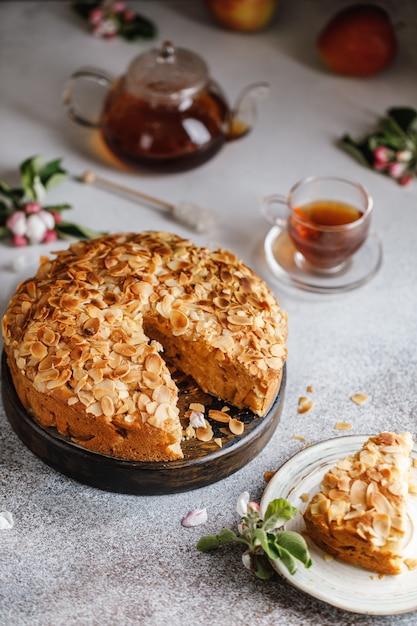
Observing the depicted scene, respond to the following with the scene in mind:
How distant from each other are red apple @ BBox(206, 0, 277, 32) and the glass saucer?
2.90 feet

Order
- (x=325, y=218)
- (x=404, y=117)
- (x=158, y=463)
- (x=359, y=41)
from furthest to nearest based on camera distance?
(x=359, y=41) < (x=404, y=117) < (x=325, y=218) < (x=158, y=463)

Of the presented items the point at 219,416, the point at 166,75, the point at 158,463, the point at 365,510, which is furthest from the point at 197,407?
the point at 166,75

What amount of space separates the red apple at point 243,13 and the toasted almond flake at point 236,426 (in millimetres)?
1543

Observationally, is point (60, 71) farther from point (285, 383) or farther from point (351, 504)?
point (351, 504)

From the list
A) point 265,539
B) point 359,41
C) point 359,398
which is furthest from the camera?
point 359,41

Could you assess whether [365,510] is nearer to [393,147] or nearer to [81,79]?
[393,147]

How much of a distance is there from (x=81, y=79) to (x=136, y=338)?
3.34ft

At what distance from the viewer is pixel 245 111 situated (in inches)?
96.0

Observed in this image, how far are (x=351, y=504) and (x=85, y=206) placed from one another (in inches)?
45.4

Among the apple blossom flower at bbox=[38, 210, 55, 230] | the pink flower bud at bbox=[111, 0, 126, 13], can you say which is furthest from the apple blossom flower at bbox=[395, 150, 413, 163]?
the pink flower bud at bbox=[111, 0, 126, 13]

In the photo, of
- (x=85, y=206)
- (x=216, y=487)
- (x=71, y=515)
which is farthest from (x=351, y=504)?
(x=85, y=206)

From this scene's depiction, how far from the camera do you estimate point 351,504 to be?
152cm

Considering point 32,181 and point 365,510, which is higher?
point 365,510

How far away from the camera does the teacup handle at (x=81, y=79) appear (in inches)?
92.9
